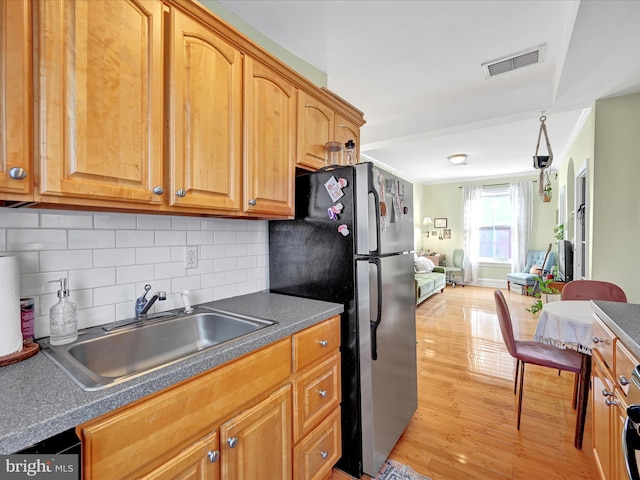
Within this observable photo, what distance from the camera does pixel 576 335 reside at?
187cm

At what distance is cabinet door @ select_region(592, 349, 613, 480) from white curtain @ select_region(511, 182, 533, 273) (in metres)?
6.14

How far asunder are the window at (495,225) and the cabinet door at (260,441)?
744cm

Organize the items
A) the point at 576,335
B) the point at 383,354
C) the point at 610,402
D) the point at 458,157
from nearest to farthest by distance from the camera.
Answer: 1. the point at 610,402
2. the point at 383,354
3. the point at 576,335
4. the point at 458,157

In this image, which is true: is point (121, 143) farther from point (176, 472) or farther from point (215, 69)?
point (176, 472)

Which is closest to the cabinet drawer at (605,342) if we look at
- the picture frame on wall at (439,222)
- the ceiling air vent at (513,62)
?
the ceiling air vent at (513,62)

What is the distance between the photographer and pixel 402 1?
1818 mm

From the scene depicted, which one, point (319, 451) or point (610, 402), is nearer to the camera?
point (610, 402)

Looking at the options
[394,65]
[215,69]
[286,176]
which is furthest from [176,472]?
[394,65]

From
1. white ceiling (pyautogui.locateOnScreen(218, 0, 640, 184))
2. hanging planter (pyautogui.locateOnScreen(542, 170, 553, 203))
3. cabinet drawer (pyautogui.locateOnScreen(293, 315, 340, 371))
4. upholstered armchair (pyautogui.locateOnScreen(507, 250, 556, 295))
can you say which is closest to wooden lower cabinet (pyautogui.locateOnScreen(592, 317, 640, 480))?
cabinet drawer (pyautogui.locateOnScreen(293, 315, 340, 371))

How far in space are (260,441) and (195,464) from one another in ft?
0.89

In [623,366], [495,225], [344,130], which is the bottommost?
[623,366]

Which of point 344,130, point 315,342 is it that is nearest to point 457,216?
point 344,130

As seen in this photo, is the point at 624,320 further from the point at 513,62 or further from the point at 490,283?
the point at 490,283

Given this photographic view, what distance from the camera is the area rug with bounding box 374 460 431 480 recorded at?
62.9 inches
